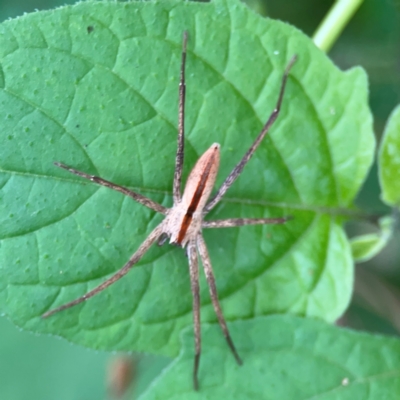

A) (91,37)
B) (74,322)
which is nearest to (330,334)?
(74,322)

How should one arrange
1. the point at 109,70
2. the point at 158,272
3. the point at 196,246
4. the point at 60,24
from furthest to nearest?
the point at 196,246 → the point at 158,272 → the point at 109,70 → the point at 60,24

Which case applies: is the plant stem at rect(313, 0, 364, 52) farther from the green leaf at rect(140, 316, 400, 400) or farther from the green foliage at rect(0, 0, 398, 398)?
the green leaf at rect(140, 316, 400, 400)

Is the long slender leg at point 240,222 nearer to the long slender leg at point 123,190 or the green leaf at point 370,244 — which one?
the long slender leg at point 123,190

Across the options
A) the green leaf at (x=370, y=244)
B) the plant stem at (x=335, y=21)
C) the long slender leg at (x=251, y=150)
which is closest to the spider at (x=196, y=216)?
the long slender leg at (x=251, y=150)

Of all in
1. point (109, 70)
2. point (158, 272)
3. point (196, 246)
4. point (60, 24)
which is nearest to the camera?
point (60, 24)

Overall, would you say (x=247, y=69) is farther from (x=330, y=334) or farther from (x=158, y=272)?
(x=330, y=334)

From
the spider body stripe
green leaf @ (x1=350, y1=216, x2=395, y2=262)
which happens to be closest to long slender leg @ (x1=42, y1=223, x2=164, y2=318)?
the spider body stripe

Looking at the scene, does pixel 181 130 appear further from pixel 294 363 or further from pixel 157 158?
pixel 294 363
